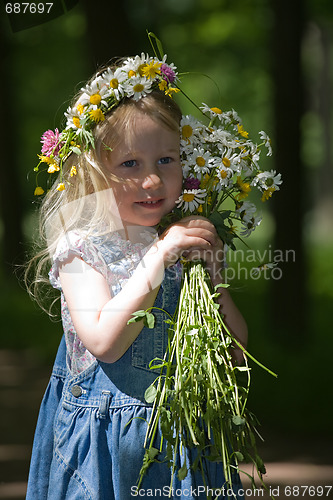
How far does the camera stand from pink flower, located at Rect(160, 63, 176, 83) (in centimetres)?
220

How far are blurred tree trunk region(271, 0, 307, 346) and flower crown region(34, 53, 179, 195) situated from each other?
162 inches

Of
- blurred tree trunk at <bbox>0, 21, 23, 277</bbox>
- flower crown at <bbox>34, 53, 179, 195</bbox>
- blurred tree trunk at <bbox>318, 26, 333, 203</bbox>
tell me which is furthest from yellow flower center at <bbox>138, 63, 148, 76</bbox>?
blurred tree trunk at <bbox>318, 26, 333, 203</bbox>

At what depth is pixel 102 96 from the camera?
2146 mm

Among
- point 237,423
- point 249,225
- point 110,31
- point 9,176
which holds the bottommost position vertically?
point 237,423

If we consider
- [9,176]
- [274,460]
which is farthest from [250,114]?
[274,460]

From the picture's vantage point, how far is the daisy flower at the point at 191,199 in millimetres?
2105

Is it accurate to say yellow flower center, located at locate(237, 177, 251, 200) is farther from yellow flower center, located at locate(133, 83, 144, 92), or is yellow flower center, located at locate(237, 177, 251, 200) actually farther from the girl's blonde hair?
Answer: yellow flower center, located at locate(133, 83, 144, 92)

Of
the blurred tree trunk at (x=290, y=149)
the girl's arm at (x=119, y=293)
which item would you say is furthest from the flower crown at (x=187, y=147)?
the blurred tree trunk at (x=290, y=149)

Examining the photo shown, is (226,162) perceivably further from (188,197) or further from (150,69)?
(150,69)

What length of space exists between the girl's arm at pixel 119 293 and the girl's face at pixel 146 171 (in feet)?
0.34

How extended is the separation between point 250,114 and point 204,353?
14267 mm

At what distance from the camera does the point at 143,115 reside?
213 centimetres

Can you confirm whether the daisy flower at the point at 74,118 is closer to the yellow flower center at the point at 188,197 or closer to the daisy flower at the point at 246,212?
the yellow flower center at the point at 188,197

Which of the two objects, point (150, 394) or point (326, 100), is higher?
point (326, 100)
